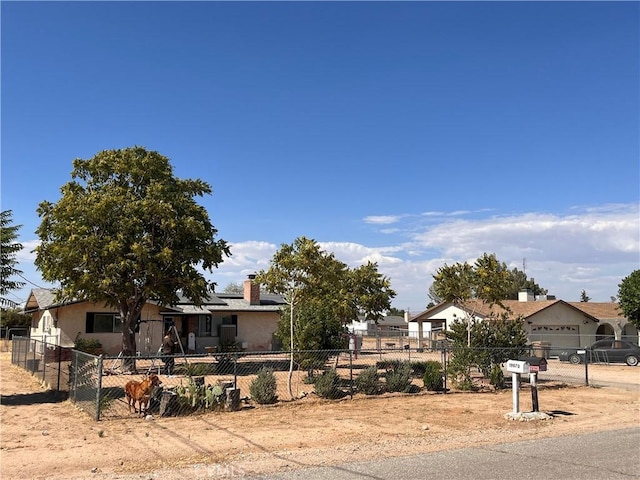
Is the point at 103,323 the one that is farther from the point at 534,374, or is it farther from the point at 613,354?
the point at 613,354

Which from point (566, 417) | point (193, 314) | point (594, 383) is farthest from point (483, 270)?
point (193, 314)

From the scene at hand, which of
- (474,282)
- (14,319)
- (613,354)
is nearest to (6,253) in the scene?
(474,282)

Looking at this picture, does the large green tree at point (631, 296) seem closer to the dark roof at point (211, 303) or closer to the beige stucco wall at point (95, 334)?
the dark roof at point (211, 303)

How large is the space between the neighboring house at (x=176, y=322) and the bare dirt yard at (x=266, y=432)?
531 inches

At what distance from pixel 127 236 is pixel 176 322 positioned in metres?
13.3

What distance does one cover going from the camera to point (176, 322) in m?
33.3

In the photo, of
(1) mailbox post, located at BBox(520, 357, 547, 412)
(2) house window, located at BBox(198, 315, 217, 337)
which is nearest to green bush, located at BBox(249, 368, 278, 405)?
(1) mailbox post, located at BBox(520, 357, 547, 412)

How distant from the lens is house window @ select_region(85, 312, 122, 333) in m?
29.2

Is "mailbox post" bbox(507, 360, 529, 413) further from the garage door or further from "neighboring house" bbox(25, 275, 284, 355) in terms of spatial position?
the garage door

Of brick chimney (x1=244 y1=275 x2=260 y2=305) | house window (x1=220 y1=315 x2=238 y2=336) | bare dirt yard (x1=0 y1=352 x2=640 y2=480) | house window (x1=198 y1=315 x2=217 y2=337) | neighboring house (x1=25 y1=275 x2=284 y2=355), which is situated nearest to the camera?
bare dirt yard (x1=0 y1=352 x2=640 y2=480)

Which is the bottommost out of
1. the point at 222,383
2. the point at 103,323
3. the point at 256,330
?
the point at 222,383

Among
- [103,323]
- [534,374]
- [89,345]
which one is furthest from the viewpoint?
[103,323]

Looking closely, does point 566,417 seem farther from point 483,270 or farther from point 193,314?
point 193,314

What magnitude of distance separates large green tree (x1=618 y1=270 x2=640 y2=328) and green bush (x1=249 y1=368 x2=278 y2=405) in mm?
29773
